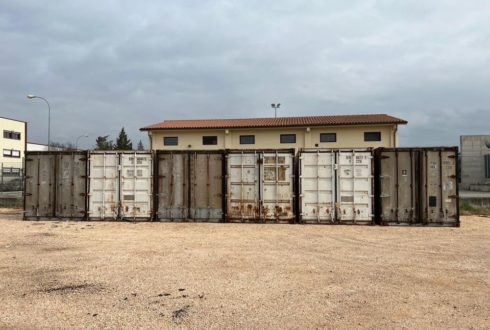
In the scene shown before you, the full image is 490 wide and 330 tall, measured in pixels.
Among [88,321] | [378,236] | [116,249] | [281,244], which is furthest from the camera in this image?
[378,236]

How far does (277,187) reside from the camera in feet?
45.7

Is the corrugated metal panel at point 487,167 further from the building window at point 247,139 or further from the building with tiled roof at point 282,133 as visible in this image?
the building window at point 247,139

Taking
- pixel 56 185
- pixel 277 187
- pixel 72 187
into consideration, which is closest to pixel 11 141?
pixel 56 185

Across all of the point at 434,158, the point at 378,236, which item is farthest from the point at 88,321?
the point at 434,158

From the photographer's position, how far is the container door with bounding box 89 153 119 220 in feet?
47.9

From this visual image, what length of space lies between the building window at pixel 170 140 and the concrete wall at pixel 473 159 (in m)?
26.9

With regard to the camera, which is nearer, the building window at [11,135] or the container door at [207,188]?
the container door at [207,188]

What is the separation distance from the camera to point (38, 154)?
592 inches

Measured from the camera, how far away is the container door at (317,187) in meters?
13.6

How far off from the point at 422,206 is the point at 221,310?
1038cm

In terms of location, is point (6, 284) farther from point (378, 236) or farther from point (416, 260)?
point (378, 236)

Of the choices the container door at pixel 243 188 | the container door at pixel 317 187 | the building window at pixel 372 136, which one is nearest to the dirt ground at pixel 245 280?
the container door at pixel 317 187

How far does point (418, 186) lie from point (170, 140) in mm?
25948

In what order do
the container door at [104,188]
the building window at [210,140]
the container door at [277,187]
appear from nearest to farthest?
the container door at [277,187] < the container door at [104,188] < the building window at [210,140]
